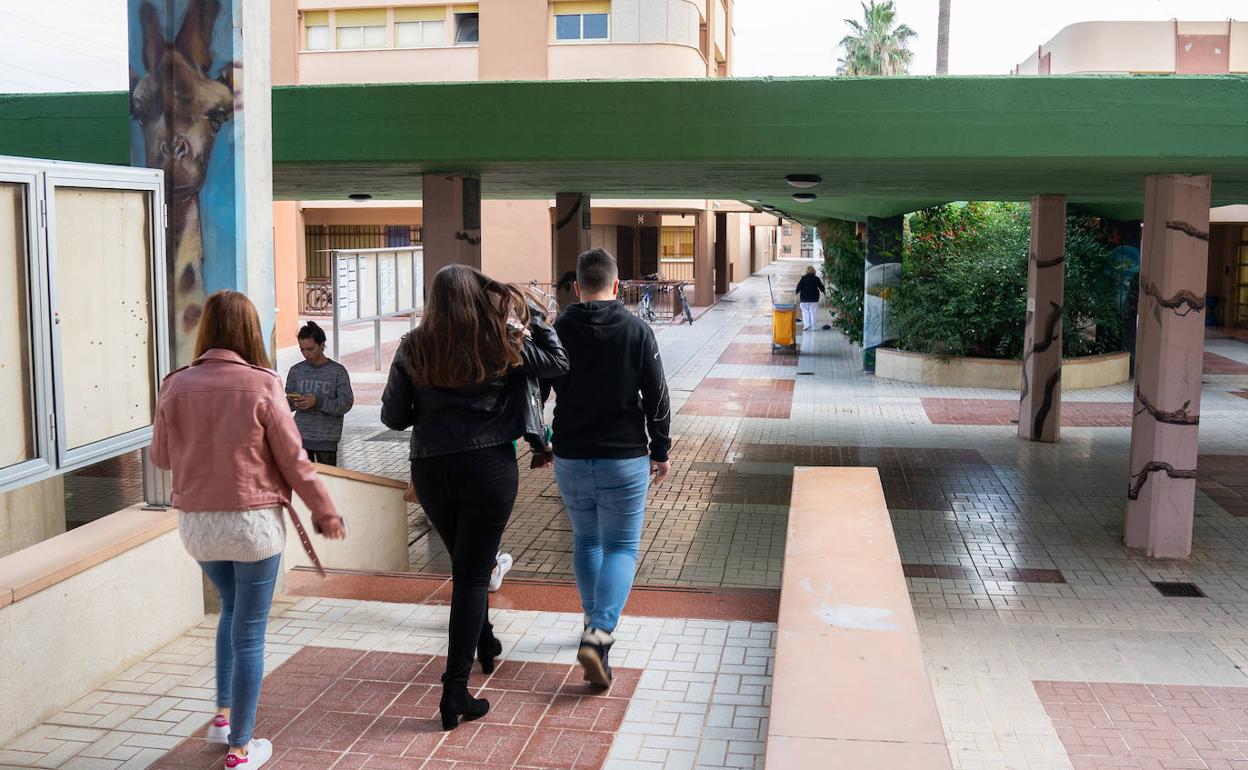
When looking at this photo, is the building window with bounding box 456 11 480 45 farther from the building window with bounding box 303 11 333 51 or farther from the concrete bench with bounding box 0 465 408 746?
the concrete bench with bounding box 0 465 408 746

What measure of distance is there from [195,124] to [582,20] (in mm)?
26375

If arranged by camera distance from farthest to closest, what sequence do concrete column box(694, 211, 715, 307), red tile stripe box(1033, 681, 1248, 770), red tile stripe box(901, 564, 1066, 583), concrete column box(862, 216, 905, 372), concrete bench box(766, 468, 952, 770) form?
1. concrete column box(694, 211, 715, 307)
2. concrete column box(862, 216, 905, 372)
3. red tile stripe box(901, 564, 1066, 583)
4. red tile stripe box(1033, 681, 1248, 770)
5. concrete bench box(766, 468, 952, 770)

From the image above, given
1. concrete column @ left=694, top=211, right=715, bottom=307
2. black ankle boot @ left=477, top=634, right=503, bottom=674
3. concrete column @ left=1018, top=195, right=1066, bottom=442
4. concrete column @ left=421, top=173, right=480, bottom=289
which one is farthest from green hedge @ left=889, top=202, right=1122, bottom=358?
black ankle boot @ left=477, top=634, right=503, bottom=674

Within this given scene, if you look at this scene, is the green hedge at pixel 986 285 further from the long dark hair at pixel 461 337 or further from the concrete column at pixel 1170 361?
the long dark hair at pixel 461 337

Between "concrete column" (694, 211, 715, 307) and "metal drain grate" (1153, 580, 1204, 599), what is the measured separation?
27124 mm

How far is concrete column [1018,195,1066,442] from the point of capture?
13711mm

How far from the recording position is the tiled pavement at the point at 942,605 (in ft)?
14.9

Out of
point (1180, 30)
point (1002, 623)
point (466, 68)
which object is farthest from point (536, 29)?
point (1002, 623)

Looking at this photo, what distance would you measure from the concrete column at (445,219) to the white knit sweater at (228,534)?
22.9 ft

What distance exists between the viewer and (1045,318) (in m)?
13.9

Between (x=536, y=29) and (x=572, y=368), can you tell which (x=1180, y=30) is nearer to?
(x=536, y=29)

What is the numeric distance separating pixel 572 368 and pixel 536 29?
27448 mm

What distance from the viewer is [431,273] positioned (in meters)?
10.6

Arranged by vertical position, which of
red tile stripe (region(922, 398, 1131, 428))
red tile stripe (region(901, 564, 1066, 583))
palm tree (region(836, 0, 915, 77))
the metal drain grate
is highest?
palm tree (region(836, 0, 915, 77))
